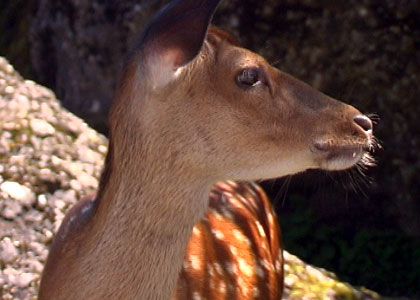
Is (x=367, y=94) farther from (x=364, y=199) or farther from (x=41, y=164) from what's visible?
(x=41, y=164)

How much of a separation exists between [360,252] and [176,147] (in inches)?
132

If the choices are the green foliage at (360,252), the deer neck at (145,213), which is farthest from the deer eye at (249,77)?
the green foliage at (360,252)

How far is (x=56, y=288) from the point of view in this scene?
3.38 meters

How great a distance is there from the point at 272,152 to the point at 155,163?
0.44 m

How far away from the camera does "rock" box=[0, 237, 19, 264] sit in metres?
4.82

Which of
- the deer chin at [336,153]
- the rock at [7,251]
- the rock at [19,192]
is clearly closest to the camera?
the deer chin at [336,153]

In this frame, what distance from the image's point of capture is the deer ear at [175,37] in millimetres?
3029

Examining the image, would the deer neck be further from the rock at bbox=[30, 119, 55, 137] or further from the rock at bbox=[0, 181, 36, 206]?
the rock at bbox=[30, 119, 55, 137]

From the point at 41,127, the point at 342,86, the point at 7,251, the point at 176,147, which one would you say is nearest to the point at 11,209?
the point at 7,251

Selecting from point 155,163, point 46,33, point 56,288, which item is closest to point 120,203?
point 155,163

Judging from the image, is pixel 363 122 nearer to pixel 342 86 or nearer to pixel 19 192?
pixel 19 192

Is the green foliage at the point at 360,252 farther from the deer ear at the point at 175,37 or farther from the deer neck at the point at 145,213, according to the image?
the deer ear at the point at 175,37

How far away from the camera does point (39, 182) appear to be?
17.2 ft

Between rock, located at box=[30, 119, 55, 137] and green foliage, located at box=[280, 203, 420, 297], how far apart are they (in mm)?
1822
